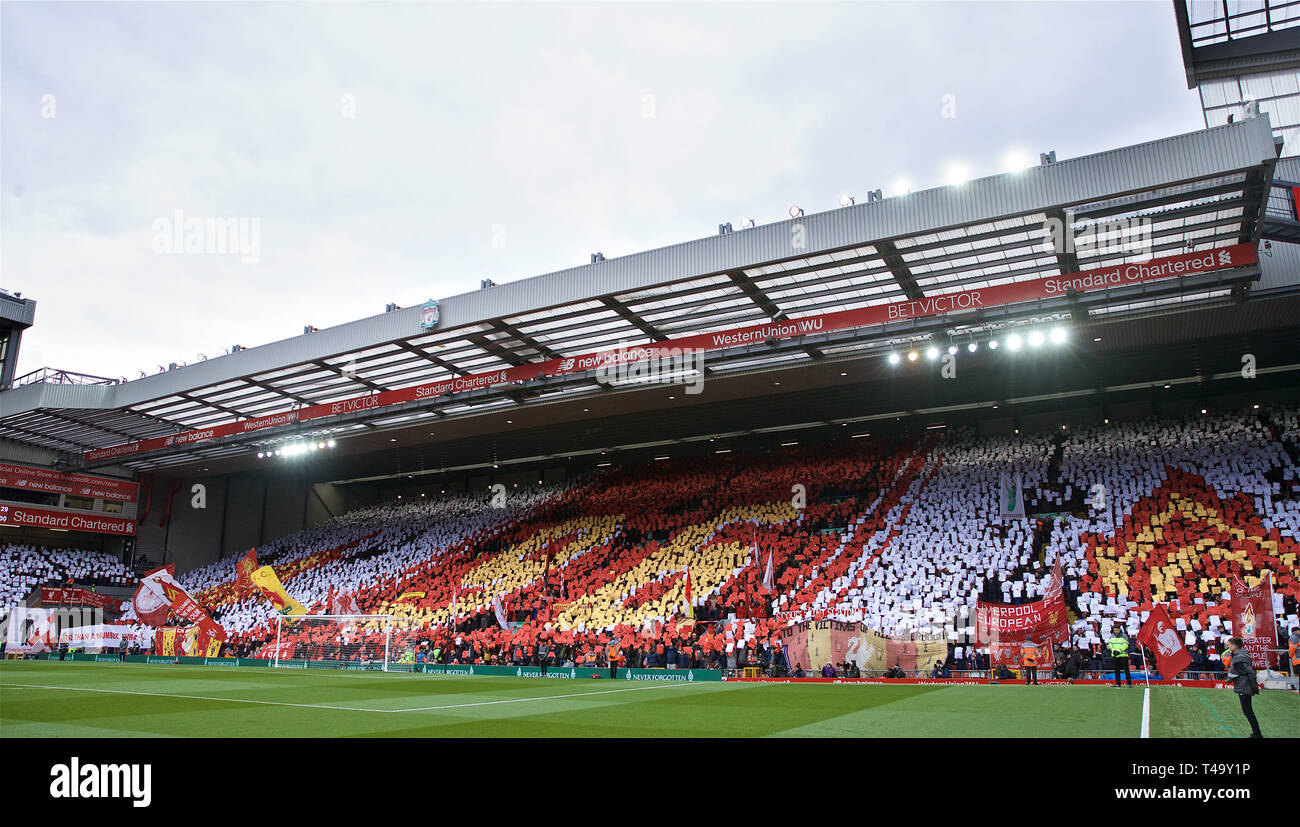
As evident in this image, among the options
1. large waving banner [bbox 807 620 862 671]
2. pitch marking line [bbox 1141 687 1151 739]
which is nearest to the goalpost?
large waving banner [bbox 807 620 862 671]

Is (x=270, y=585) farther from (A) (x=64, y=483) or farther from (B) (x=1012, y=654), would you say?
(B) (x=1012, y=654)

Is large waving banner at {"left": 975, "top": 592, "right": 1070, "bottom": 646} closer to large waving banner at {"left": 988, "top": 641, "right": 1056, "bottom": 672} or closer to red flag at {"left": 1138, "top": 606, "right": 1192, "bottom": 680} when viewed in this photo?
large waving banner at {"left": 988, "top": 641, "right": 1056, "bottom": 672}

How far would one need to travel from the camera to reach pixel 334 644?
99.0 ft

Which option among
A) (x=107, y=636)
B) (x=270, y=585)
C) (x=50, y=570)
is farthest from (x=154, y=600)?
(x=50, y=570)

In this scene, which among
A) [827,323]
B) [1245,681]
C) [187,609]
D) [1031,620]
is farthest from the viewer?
[187,609]

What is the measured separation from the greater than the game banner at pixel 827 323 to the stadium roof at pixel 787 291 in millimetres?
395

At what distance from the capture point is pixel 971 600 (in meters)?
25.7

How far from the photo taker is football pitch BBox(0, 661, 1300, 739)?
9.78 metres

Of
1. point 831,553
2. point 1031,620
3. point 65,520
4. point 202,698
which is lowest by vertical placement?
point 202,698

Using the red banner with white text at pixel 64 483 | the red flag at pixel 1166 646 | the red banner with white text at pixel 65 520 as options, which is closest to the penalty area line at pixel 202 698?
the red flag at pixel 1166 646

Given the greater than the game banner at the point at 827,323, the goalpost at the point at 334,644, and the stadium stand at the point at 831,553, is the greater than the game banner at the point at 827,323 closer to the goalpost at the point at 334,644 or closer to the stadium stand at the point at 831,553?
the goalpost at the point at 334,644
